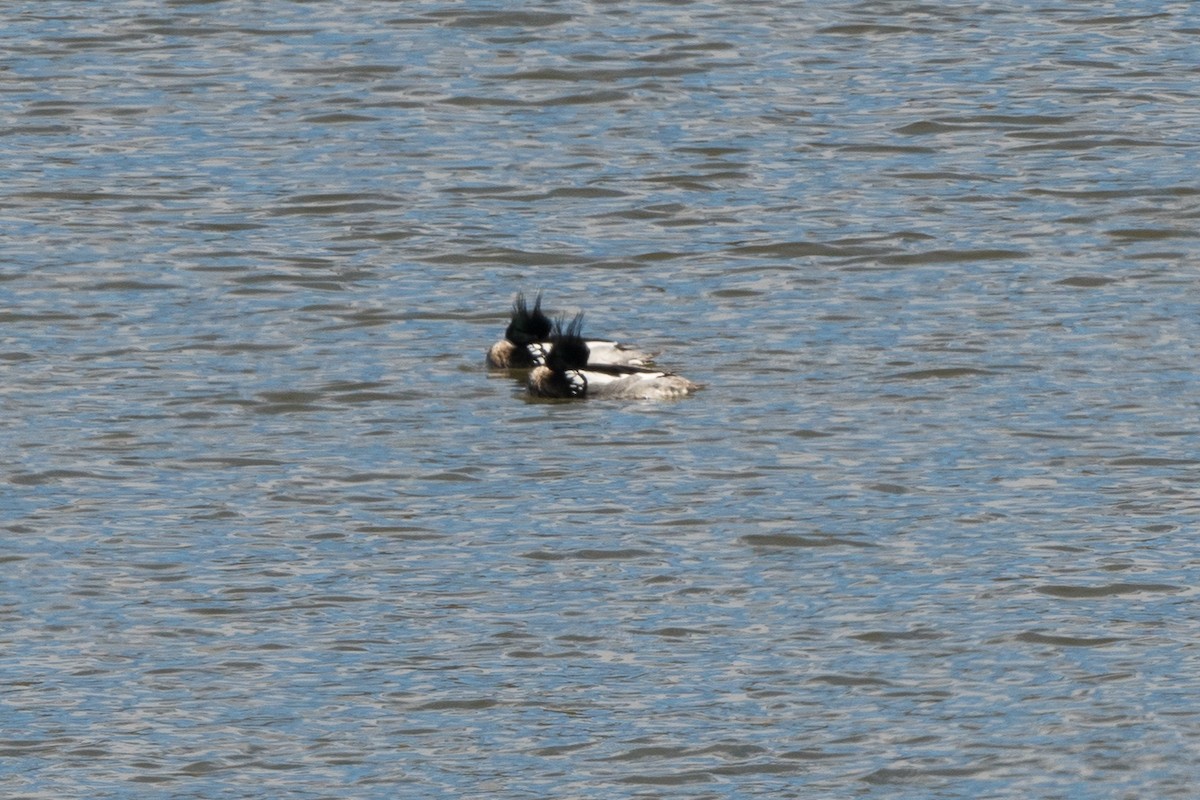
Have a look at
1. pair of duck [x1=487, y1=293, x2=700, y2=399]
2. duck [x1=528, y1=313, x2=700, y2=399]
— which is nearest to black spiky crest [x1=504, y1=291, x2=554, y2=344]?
pair of duck [x1=487, y1=293, x2=700, y2=399]

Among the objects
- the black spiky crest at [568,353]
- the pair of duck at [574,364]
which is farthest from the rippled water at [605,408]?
the black spiky crest at [568,353]

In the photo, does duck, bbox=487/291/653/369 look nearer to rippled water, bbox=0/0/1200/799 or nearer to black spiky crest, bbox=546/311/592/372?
black spiky crest, bbox=546/311/592/372

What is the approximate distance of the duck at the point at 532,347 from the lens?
604 inches

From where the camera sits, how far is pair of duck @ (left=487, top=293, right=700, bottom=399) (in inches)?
587

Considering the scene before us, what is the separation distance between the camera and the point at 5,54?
23859 millimetres

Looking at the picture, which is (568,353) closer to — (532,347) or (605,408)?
(532,347)

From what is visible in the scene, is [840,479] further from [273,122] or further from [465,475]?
[273,122]

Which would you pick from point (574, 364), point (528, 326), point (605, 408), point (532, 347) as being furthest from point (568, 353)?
point (528, 326)

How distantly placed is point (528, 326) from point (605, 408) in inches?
40.8

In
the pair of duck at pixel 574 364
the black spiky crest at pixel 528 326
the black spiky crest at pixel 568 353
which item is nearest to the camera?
the pair of duck at pixel 574 364

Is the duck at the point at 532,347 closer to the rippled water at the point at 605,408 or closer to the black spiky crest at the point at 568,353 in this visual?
the black spiky crest at the point at 568,353

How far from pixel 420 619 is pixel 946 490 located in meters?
2.80

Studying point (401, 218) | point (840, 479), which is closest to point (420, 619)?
point (840, 479)

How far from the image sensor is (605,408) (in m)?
15.0
